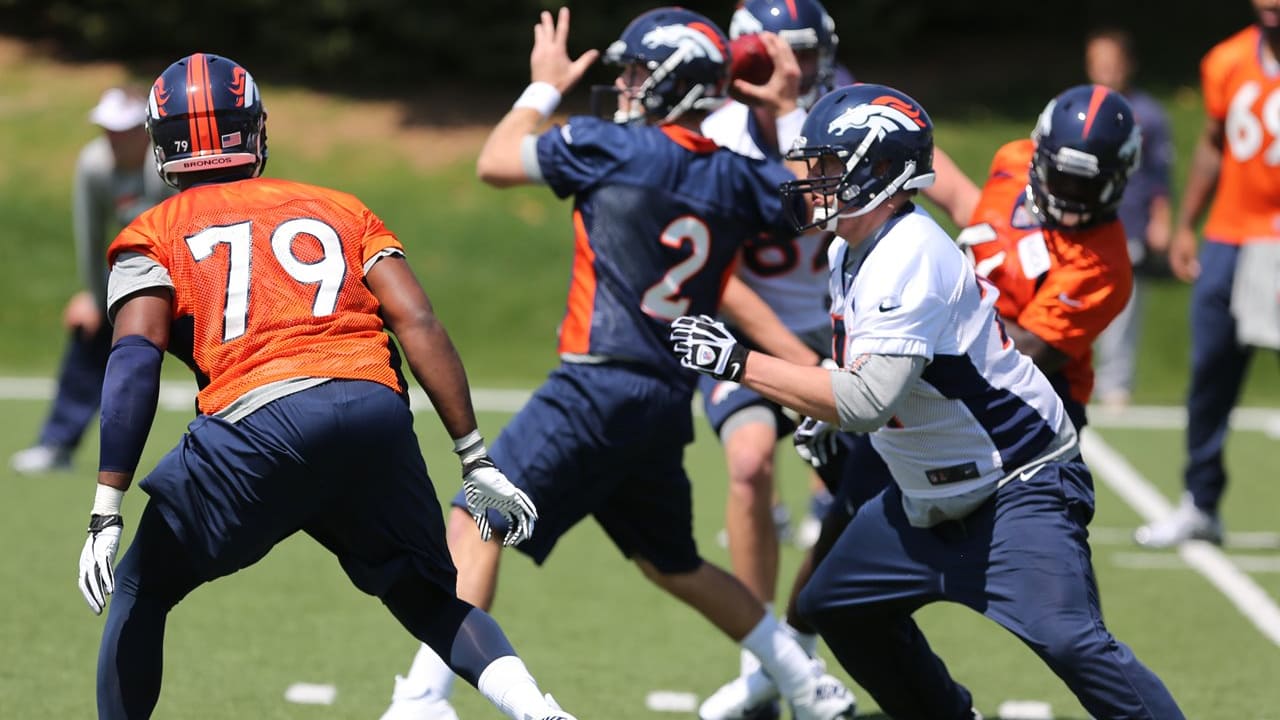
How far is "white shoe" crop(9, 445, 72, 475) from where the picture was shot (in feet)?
29.8

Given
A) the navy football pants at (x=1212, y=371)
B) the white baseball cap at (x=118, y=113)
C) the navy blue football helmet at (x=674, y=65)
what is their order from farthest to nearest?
the white baseball cap at (x=118, y=113) → the navy football pants at (x=1212, y=371) → the navy blue football helmet at (x=674, y=65)

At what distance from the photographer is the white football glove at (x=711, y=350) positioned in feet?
13.3

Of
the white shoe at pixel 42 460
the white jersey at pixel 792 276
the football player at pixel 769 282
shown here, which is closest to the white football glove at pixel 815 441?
the football player at pixel 769 282

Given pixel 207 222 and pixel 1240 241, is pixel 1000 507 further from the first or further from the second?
pixel 1240 241

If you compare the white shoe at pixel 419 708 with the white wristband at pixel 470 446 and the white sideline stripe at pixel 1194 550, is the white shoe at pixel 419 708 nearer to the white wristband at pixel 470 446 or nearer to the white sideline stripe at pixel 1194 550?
the white wristband at pixel 470 446

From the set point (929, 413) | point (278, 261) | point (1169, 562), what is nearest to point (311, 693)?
point (278, 261)

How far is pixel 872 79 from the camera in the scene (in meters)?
18.5

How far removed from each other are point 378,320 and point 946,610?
138 inches

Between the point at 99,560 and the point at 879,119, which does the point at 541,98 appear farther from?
the point at 99,560

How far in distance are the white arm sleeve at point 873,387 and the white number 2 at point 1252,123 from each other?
14.4ft

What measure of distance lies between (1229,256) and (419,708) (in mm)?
4784

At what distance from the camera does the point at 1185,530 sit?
793cm

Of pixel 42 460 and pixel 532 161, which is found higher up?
pixel 532 161

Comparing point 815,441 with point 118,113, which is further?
point 118,113
